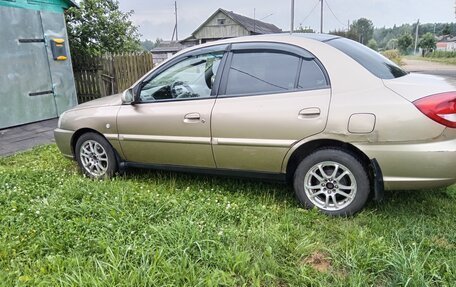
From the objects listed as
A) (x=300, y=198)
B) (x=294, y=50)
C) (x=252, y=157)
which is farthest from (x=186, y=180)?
(x=294, y=50)

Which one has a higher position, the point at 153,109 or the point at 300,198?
the point at 153,109

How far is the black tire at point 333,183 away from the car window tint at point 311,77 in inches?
22.4

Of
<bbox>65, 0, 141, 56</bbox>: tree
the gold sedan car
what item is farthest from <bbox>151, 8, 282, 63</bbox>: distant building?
the gold sedan car

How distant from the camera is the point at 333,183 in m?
3.08

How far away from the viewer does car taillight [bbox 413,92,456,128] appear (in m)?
2.63

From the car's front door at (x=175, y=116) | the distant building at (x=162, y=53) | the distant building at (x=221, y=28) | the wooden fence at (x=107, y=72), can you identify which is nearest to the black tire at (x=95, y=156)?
the car's front door at (x=175, y=116)

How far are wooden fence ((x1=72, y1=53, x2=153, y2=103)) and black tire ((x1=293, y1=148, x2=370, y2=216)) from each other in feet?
24.1

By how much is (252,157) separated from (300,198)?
582 mm

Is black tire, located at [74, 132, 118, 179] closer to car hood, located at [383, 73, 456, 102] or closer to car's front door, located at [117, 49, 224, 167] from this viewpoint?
car's front door, located at [117, 49, 224, 167]

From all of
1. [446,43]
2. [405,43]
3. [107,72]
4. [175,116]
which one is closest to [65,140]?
[175,116]

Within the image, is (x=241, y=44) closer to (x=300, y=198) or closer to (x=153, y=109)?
(x=153, y=109)

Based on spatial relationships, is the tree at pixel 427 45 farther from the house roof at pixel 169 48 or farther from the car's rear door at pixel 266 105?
the car's rear door at pixel 266 105

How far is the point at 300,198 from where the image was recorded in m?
3.25

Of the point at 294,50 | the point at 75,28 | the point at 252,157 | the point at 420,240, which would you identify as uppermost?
the point at 75,28
